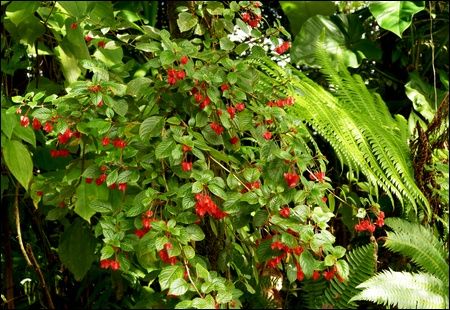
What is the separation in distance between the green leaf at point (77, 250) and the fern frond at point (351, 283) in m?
0.65

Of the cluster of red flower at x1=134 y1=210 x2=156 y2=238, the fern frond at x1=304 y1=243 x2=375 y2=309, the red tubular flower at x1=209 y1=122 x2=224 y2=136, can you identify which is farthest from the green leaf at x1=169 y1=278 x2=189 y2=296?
the fern frond at x1=304 y1=243 x2=375 y2=309

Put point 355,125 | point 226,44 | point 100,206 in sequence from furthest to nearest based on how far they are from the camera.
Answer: point 355,125, point 226,44, point 100,206

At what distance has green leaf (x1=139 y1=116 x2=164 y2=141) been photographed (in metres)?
1.44

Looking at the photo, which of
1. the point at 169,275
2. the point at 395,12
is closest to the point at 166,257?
the point at 169,275

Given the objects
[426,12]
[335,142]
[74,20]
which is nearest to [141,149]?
[74,20]

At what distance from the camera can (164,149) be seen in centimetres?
137

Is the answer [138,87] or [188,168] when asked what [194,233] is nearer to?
[188,168]

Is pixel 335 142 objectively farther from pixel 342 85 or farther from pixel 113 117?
pixel 113 117

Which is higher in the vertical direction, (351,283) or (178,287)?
Answer: (178,287)

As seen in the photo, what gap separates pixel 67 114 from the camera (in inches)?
57.2

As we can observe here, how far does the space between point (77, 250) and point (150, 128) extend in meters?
0.56

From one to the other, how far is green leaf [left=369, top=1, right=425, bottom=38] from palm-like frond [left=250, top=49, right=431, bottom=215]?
236 mm

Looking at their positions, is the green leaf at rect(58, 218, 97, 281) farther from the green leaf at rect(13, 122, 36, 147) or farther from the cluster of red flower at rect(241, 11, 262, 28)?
the cluster of red flower at rect(241, 11, 262, 28)

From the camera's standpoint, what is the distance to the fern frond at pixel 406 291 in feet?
4.75
